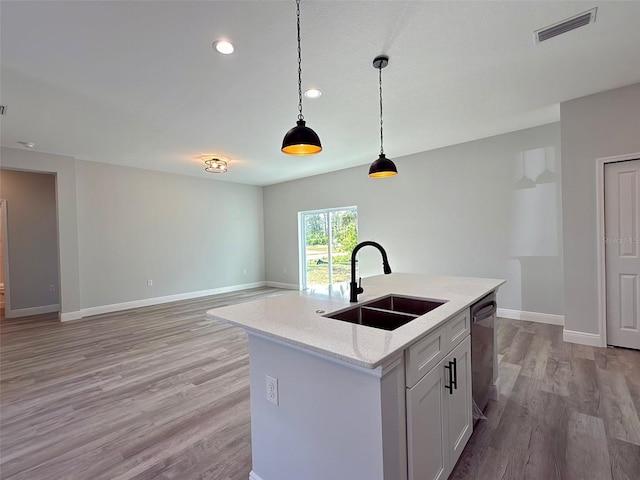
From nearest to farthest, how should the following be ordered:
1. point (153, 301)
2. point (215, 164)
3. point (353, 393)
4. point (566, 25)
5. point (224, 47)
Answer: point (353, 393) → point (566, 25) → point (224, 47) → point (215, 164) → point (153, 301)

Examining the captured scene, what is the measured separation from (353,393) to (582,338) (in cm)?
367

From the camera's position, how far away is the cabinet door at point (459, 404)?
5.12ft

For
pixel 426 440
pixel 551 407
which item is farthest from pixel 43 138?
pixel 551 407

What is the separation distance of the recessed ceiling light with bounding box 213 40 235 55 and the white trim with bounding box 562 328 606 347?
179 inches

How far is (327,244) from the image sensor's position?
7.14 metres

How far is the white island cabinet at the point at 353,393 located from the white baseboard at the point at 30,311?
21.1 feet

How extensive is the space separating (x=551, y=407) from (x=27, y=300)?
8.10m

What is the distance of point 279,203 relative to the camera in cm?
791

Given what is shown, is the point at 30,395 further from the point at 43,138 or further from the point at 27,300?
the point at 27,300

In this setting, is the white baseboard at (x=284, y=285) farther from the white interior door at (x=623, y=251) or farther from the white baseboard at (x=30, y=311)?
the white interior door at (x=623, y=251)

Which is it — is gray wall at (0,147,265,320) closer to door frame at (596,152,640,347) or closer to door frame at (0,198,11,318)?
door frame at (0,198,11,318)

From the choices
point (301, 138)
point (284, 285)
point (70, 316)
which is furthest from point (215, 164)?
point (301, 138)

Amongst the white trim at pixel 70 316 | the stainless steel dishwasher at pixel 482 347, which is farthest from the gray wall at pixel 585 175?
the white trim at pixel 70 316

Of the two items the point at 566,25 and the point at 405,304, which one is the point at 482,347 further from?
the point at 566,25
